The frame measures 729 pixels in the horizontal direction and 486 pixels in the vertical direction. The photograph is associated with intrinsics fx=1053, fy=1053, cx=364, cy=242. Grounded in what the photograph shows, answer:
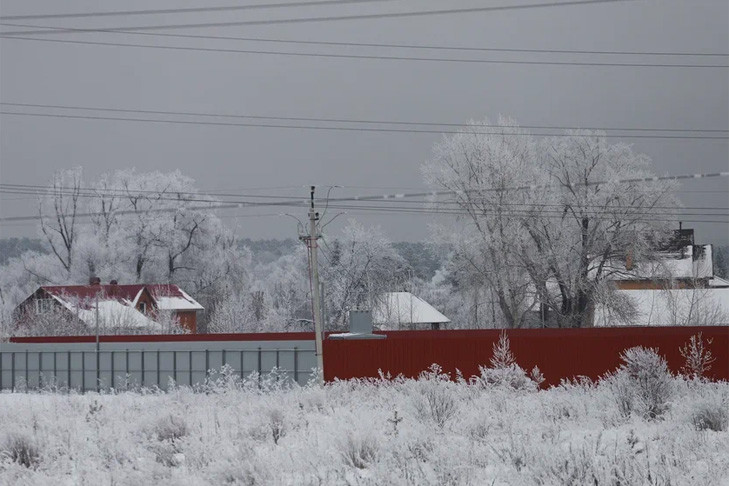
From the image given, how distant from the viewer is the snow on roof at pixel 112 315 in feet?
240

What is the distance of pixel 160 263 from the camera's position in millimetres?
78938

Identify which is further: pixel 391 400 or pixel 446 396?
pixel 391 400

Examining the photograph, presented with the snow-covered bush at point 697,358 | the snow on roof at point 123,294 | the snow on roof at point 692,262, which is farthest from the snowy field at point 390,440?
the snow on roof at point 123,294

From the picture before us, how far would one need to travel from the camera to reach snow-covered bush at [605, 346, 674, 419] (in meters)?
17.9

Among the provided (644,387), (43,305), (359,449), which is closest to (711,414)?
(644,387)

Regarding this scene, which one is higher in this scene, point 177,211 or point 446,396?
point 177,211

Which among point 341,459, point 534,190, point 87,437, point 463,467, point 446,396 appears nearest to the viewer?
point 463,467

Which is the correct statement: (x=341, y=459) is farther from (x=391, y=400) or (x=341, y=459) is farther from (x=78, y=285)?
(x=78, y=285)

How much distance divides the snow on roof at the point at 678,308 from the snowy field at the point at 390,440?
39.8 metres

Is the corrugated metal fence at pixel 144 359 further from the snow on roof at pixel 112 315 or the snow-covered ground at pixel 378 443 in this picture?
the snow-covered ground at pixel 378 443

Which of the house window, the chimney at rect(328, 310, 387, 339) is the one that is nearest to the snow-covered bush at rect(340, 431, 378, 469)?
the chimney at rect(328, 310, 387, 339)

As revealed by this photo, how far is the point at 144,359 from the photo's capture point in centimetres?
5384

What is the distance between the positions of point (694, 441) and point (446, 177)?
1720 inches

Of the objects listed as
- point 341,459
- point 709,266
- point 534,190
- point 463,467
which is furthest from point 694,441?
point 709,266
